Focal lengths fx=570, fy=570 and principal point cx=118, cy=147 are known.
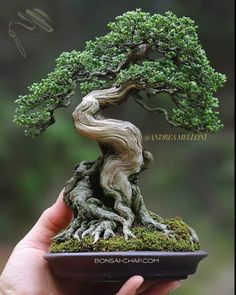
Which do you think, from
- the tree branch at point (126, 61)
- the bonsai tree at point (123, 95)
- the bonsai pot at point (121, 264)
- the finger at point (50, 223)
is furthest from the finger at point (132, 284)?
the tree branch at point (126, 61)

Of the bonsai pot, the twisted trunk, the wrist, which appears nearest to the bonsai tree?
the twisted trunk

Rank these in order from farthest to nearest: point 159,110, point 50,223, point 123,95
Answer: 1. point 50,223
2. point 159,110
3. point 123,95

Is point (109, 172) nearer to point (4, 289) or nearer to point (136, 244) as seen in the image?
point (136, 244)

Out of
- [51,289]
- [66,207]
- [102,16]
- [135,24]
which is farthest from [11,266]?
[102,16]

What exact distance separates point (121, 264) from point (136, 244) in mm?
121

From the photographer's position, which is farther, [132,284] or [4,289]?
[4,289]

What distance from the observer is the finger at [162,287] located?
98.1 inches

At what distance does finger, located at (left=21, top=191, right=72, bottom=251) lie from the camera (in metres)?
2.83

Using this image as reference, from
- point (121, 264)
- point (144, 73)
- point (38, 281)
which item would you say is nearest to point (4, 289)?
point (38, 281)

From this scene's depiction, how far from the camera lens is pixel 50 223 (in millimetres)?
2863

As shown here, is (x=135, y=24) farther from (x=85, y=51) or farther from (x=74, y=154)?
(x=74, y=154)

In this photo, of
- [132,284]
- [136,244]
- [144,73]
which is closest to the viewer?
[132,284]

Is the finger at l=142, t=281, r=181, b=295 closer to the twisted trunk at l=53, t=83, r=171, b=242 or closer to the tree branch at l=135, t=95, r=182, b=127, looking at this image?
the twisted trunk at l=53, t=83, r=171, b=242

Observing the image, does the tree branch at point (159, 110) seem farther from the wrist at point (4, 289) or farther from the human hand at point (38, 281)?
the wrist at point (4, 289)
